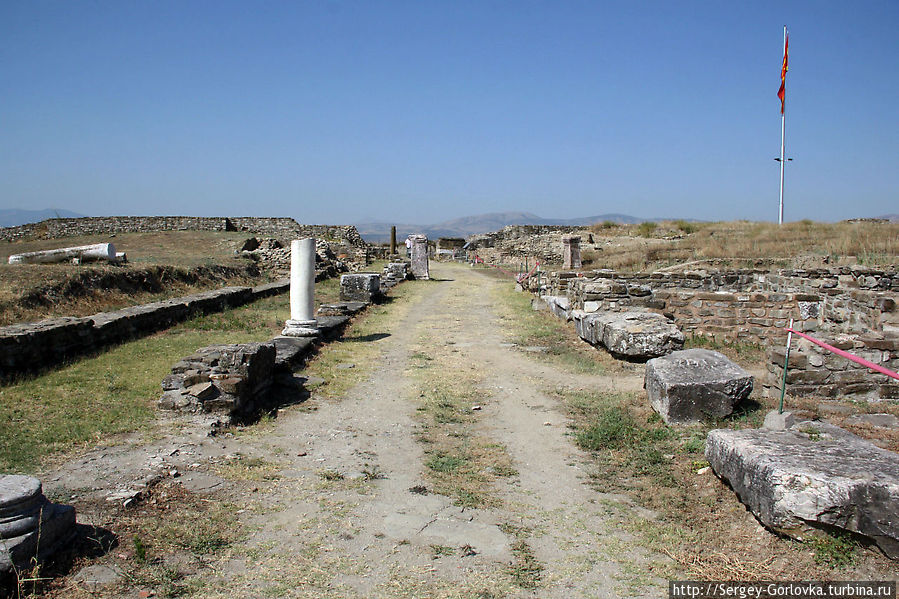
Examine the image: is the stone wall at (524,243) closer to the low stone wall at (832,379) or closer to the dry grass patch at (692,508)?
the low stone wall at (832,379)

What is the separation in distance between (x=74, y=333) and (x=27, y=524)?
22.4ft

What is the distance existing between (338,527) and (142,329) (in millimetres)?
8729

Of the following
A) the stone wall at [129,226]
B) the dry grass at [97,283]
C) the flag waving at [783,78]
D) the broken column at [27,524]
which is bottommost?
the broken column at [27,524]

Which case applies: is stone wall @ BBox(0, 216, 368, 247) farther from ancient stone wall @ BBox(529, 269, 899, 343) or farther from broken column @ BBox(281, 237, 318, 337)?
ancient stone wall @ BBox(529, 269, 899, 343)

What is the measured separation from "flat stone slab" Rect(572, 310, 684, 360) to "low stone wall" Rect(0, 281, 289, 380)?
7.79 meters

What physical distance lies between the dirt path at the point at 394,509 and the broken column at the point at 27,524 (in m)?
0.56

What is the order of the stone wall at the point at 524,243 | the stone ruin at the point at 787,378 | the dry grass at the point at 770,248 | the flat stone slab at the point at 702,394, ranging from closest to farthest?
1. the stone ruin at the point at 787,378
2. the flat stone slab at the point at 702,394
3. the dry grass at the point at 770,248
4. the stone wall at the point at 524,243

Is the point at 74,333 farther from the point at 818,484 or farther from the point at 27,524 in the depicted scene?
the point at 818,484

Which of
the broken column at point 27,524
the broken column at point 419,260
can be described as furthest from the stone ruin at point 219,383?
the broken column at point 419,260

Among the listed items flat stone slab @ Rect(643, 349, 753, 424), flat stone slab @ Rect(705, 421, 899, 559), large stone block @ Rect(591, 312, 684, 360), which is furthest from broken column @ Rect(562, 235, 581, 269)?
flat stone slab @ Rect(705, 421, 899, 559)

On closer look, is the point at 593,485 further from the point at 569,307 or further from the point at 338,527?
the point at 569,307

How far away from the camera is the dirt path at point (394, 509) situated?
3.25m

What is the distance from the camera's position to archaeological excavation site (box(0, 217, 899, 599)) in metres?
3.29

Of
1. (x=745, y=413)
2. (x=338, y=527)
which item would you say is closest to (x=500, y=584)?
(x=338, y=527)
